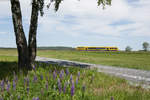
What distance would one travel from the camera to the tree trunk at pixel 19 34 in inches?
348

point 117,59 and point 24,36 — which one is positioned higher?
point 24,36

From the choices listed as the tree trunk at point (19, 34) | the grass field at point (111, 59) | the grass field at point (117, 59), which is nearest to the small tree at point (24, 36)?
the tree trunk at point (19, 34)

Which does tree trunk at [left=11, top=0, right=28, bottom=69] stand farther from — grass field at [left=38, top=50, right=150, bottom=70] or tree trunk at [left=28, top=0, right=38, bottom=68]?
grass field at [left=38, top=50, right=150, bottom=70]

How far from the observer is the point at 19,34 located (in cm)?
880

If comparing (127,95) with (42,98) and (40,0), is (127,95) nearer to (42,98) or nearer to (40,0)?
(42,98)

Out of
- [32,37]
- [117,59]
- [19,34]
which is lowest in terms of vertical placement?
[117,59]

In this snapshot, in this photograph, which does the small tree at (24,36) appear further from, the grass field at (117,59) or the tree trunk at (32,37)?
the grass field at (117,59)

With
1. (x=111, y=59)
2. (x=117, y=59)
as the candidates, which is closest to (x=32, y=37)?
(x=111, y=59)

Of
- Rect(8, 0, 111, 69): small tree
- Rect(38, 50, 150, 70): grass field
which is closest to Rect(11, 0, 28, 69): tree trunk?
Rect(8, 0, 111, 69): small tree

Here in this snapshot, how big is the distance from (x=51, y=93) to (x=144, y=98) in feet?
8.08

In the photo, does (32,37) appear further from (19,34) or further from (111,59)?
(111,59)

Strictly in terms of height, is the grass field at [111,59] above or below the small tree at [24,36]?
below

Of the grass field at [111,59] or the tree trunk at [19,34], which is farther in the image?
the grass field at [111,59]

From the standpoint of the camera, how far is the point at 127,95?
4.37 metres
